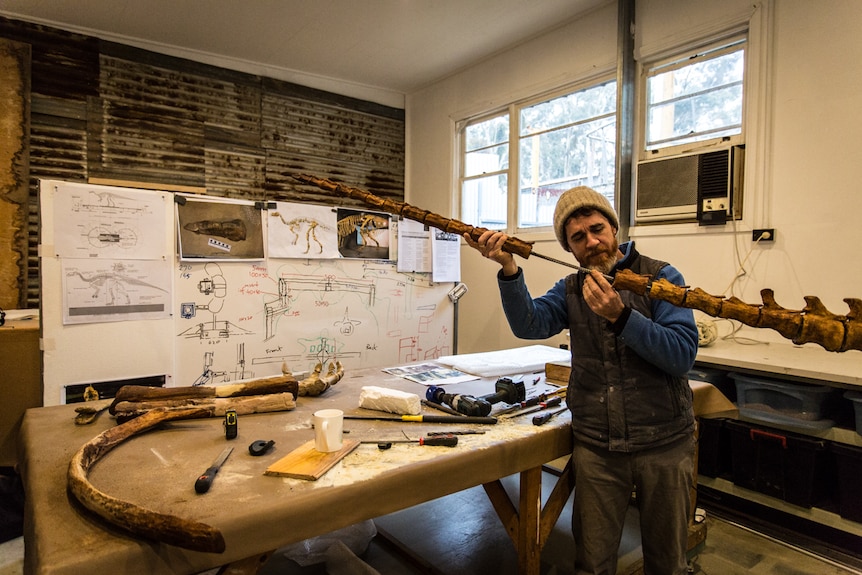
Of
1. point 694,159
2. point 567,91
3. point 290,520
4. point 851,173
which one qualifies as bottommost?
point 290,520

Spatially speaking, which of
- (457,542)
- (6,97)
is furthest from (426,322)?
(6,97)

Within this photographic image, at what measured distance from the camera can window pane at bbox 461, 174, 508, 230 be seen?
4805 millimetres

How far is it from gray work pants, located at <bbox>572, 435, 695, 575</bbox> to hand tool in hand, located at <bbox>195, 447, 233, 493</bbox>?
3.50 feet

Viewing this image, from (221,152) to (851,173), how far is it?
479cm

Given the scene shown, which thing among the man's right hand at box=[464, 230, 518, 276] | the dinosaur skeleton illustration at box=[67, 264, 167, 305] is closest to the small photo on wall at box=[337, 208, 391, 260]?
the dinosaur skeleton illustration at box=[67, 264, 167, 305]

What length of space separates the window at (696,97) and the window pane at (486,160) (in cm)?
151

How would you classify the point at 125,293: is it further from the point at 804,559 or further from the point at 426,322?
the point at 804,559

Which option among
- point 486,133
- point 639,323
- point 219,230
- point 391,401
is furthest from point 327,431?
point 486,133

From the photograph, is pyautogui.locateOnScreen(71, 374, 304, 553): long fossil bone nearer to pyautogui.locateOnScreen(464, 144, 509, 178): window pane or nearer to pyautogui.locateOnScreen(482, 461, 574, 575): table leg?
pyautogui.locateOnScreen(482, 461, 574, 575): table leg

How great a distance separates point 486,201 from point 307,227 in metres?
2.14

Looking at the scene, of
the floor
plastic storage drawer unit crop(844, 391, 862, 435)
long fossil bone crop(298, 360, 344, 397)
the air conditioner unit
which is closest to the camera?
long fossil bone crop(298, 360, 344, 397)

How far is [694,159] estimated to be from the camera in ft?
10.4

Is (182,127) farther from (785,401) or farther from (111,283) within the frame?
(785,401)

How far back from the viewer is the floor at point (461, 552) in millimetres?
1988
